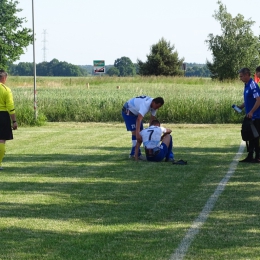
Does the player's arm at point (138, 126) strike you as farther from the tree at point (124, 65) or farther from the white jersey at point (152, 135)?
the tree at point (124, 65)

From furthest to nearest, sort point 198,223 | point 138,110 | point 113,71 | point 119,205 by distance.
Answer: point 113,71 → point 138,110 → point 119,205 → point 198,223

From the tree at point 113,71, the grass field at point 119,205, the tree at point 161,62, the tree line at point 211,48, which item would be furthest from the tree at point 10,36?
the tree at point 113,71

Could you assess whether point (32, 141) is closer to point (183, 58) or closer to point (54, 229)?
point (54, 229)

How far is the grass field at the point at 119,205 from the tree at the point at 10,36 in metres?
59.7

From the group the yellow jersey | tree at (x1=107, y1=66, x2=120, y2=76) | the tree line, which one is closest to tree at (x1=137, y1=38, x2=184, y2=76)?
the tree line

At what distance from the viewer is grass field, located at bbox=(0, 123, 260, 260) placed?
770cm

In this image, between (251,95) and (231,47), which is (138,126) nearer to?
(251,95)

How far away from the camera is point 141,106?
15086 millimetres

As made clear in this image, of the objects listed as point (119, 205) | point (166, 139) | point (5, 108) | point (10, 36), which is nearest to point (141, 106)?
point (166, 139)

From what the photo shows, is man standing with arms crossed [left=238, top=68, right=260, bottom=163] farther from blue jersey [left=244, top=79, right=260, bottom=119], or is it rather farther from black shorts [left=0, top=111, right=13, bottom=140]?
black shorts [left=0, top=111, right=13, bottom=140]

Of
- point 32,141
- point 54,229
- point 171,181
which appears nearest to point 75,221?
point 54,229

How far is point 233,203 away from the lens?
10.5 metres

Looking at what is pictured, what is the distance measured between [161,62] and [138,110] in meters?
79.8

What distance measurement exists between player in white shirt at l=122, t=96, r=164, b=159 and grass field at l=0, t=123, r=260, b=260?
29.6 inches
